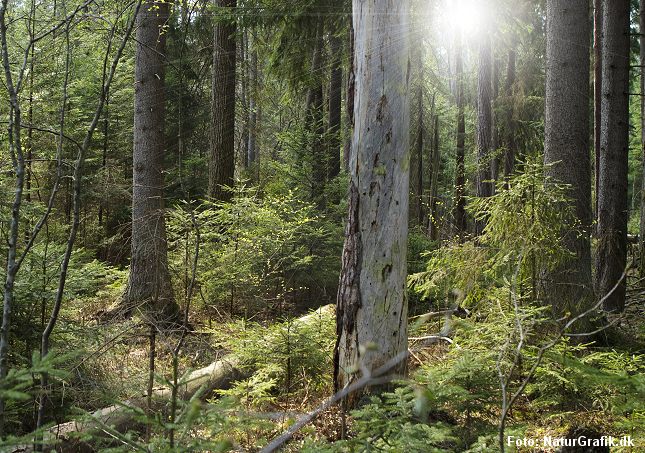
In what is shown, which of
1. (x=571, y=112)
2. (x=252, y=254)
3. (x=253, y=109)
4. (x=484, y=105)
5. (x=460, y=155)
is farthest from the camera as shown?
(x=460, y=155)

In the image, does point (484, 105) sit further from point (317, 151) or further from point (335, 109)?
point (335, 109)

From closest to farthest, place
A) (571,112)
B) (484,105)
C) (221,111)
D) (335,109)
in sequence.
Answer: (571,112) < (221,111) < (484,105) < (335,109)

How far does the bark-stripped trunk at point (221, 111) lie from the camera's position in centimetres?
1015

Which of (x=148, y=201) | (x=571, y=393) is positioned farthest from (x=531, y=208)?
(x=148, y=201)

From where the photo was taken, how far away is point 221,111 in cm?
1018

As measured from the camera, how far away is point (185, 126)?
1383 cm

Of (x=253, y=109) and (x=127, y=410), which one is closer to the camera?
(x=127, y=410)

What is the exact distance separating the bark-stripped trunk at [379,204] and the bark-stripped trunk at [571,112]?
8.72 feet

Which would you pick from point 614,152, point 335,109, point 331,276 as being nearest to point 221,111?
point 331,276

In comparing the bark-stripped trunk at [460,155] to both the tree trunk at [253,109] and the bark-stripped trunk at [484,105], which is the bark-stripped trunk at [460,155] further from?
the tree trunk at [253,109]

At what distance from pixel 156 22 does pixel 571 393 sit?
7.71 m

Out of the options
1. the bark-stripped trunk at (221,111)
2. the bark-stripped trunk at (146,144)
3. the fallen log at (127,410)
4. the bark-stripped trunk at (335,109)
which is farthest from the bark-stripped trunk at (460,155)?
the fallen log at (127,410)

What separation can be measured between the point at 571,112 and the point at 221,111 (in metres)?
6.31

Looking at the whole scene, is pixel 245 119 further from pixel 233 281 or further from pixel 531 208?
pixel 531 208
